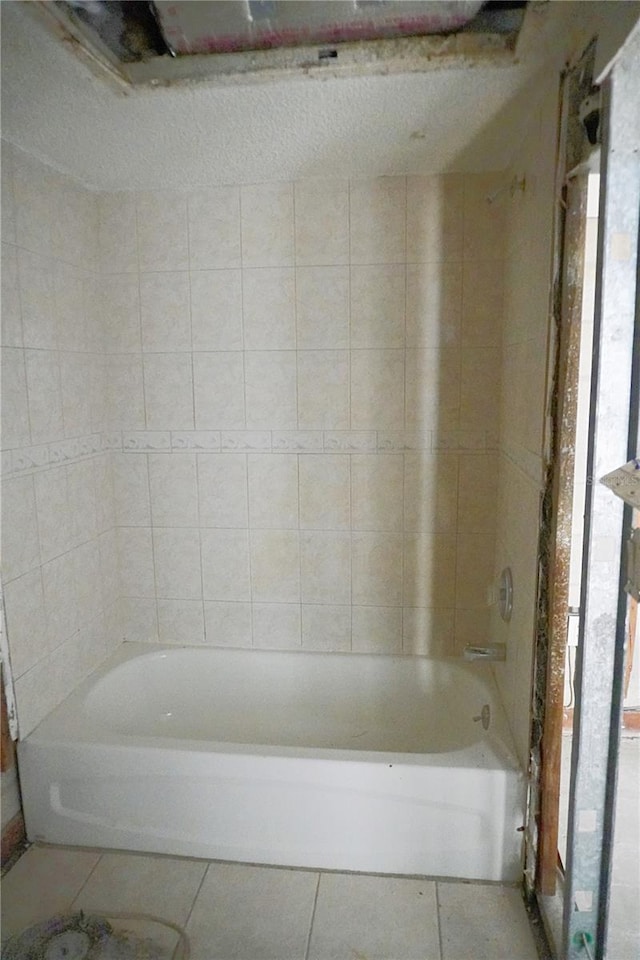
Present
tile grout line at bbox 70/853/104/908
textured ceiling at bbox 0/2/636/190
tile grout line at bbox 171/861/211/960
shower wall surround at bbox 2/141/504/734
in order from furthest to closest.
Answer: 1. shower wall surround at bbox 2/141/504/734
2. tile grout line at bbox 70/853/104/908
3. tile grout line at bbox 171/861/211/960
4. textured ceiling at bbox 0/2/636/190

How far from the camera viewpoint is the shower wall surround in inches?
76.7

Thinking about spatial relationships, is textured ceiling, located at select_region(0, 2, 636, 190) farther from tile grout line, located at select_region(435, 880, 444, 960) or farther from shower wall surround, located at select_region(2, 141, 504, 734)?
tile grout line, located at select_region(435, 880, 444, 960)

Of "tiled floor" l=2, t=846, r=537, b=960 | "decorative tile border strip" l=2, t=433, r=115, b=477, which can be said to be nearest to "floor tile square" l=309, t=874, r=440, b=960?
"tiled floor" l=2, t=846, r=537, b=960

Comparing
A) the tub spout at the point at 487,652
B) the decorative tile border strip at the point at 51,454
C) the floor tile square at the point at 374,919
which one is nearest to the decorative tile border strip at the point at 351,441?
the tub spout at the point at 487,652

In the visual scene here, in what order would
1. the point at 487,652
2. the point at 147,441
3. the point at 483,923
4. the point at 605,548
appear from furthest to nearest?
the point at 147,441 → the point at 487,652 → the point at 483,923 → the point at 605,548

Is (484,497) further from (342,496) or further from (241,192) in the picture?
(241,192)

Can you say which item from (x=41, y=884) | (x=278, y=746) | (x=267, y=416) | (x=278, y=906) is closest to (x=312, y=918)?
(x=278, y=906)

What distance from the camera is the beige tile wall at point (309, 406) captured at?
78.4 inches

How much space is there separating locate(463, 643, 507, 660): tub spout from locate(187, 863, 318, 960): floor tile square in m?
0.82

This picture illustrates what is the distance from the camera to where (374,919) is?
149 cm

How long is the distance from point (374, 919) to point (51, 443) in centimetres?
174

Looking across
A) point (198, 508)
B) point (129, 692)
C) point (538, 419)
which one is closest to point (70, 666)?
point (129, 692)

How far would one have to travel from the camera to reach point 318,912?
152 cm

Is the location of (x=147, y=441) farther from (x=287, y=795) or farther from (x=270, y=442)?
(x=287, y=795)
